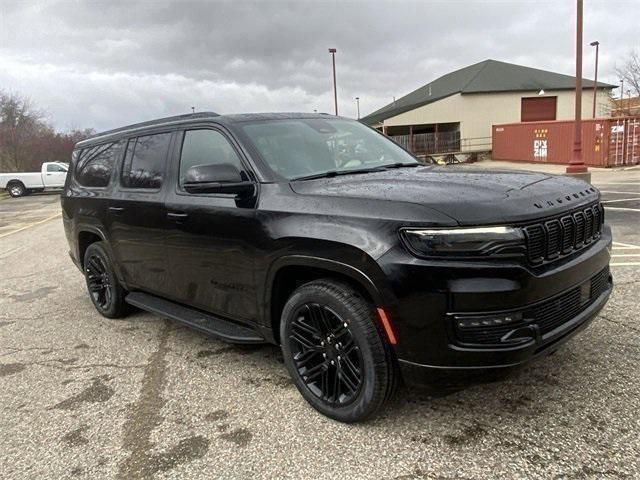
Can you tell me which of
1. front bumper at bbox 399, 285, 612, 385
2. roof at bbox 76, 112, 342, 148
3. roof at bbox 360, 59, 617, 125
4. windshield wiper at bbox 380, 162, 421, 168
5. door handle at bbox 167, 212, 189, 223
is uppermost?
roof at bbox 360, 59, 617, 125

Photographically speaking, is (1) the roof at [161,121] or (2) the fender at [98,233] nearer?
(1) the roof at [161,121]

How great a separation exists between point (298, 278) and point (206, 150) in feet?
4.16

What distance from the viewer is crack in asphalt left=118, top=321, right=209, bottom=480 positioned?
2.74 meters

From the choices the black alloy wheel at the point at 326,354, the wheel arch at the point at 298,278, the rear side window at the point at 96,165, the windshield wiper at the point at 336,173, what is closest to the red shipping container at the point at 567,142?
the windshield wiper at the point at 336,173

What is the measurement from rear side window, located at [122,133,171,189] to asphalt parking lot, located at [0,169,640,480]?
1392 millimetres

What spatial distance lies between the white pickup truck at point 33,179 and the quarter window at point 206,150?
94.6 ft

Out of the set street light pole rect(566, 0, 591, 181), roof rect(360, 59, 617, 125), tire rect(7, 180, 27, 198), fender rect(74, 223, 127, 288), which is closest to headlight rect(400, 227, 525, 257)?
fender rect(74, 223, 127, 288)

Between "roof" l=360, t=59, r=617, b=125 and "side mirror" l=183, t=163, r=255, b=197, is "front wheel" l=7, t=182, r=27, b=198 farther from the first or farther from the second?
"side mirror" l=183, t=163, r=255, b=197

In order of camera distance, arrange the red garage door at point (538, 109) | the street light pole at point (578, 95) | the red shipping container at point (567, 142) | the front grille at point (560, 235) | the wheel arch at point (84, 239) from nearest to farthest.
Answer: the front grille at point (560, 235) → the wheel arch at point (84, 239) → the street light pole at point (578, 95) → the red shipping container at point (567, 142) → the red garage door at point (538, 109)

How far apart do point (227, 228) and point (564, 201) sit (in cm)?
202

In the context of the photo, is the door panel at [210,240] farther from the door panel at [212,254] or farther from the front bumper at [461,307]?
the front bumper at [461,307]

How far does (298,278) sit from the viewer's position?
3.29 metres

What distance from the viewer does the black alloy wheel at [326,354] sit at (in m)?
2.90

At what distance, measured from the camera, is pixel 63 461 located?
2.86 meters
